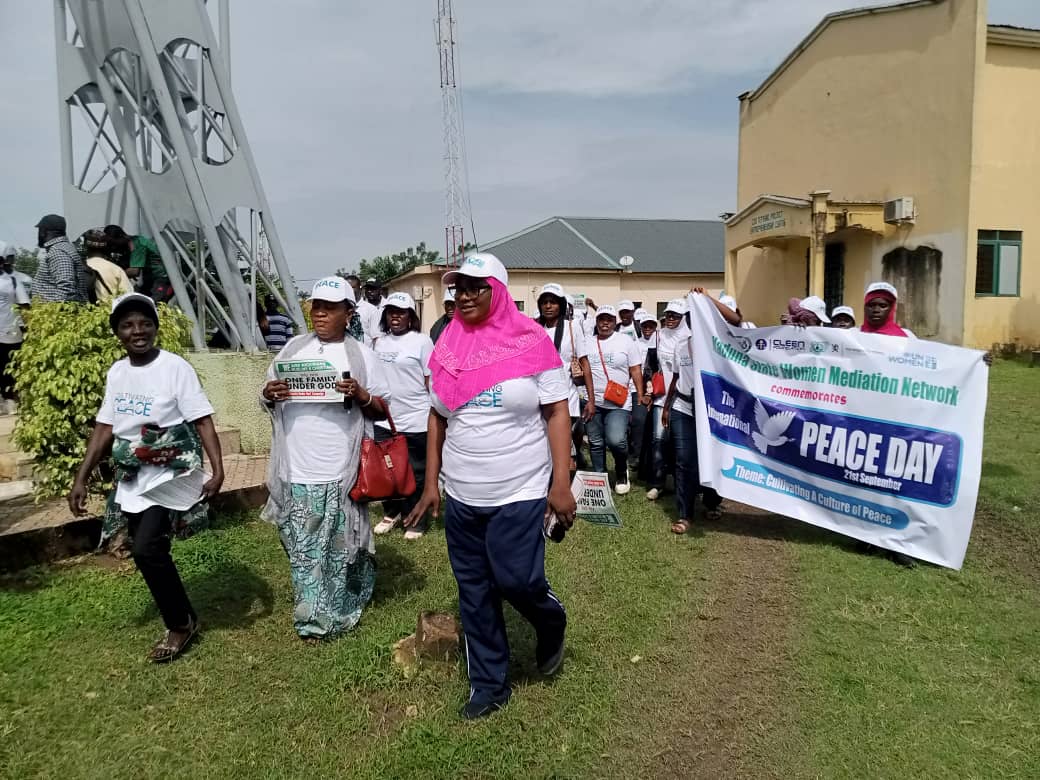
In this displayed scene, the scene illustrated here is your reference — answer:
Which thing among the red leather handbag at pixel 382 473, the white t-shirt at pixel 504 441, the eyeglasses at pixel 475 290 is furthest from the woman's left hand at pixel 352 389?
the eyeglasses at pixel 475 290

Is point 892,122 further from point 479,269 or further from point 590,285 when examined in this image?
point 479,269

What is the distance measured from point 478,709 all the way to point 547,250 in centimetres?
2932

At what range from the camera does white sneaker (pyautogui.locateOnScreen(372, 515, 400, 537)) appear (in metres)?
5.89

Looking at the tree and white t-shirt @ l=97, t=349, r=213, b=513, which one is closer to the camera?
white t-shirt @ l=97, t=349, r=213, b=513

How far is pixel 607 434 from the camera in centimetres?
691

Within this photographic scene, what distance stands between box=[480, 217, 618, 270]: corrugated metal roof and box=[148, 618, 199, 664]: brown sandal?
26091 millimetres

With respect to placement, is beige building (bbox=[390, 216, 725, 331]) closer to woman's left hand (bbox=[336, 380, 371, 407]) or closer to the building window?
the building window

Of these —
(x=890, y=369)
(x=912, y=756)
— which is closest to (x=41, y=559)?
(x=912, y=756)

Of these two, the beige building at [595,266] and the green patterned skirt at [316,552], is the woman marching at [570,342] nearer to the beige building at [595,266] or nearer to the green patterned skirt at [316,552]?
the green patterned skirt at [316,552]

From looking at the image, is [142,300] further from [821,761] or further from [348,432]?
[821,761]

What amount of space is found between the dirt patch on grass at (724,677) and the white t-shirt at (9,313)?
22.1 ft

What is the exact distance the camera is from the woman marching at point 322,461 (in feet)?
12.6

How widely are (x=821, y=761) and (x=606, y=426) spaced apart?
13.7 feet

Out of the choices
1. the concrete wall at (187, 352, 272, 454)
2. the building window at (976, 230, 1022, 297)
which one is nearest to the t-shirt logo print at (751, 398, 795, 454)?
the concrete wall at (187, 352, 272, 454)
